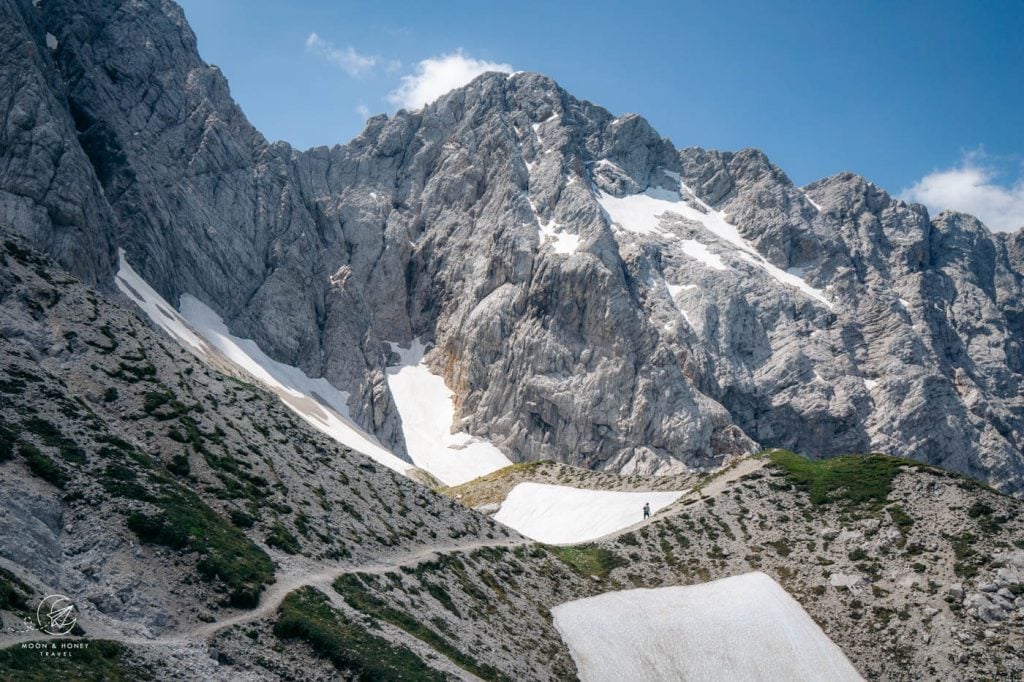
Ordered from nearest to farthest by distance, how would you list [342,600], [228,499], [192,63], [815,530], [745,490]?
[342,600] → [228,499] → [815,530] → [745,490] → [192,63]

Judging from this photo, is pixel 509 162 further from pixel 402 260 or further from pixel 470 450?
pixel 470 450

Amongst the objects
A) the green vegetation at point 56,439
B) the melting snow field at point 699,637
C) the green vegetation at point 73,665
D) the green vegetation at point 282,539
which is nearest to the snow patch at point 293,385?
the melting snow field at point 699,637

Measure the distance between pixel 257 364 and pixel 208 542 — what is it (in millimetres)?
103050

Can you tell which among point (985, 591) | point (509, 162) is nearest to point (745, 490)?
point (985, 591)

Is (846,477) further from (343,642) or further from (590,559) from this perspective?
(343,642)

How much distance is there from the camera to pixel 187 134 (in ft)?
470

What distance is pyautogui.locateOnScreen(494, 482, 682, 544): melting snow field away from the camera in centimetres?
7238

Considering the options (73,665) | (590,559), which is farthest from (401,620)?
(590,559)

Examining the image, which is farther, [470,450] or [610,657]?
[470,450]

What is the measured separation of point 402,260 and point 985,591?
15264cm

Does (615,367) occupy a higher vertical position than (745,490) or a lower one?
higher

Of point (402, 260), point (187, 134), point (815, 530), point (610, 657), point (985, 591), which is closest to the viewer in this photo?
point (610, 657)

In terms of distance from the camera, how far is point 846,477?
215ft

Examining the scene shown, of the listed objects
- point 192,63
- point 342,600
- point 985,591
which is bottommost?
point 342,600
